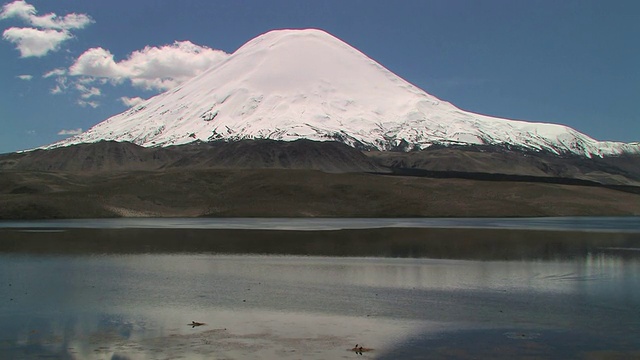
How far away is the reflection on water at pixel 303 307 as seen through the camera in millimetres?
22312

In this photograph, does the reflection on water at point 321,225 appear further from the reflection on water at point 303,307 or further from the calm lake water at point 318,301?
the reflection on water at point 303,307

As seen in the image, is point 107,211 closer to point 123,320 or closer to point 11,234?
point 11,234

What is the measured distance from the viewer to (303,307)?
95.9 feet

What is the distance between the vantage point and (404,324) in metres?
25.6

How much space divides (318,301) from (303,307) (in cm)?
164

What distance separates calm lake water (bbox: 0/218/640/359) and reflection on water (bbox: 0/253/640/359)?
0.23ft

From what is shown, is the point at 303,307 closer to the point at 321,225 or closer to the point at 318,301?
the point at 318,301

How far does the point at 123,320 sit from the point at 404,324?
10.5 metres

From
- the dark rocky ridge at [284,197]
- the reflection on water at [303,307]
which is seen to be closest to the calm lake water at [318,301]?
the reflection on water at [303,307]

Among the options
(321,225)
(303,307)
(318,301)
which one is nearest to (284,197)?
(321,225)

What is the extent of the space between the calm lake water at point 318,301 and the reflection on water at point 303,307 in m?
0.07

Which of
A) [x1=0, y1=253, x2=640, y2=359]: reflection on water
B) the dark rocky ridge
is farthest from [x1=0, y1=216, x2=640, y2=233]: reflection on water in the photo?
[x1=0, y1=253, x2=640, y2=359]: reflection on water

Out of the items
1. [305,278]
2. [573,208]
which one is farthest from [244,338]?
[573,208]

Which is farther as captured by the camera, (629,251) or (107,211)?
(107,211)
